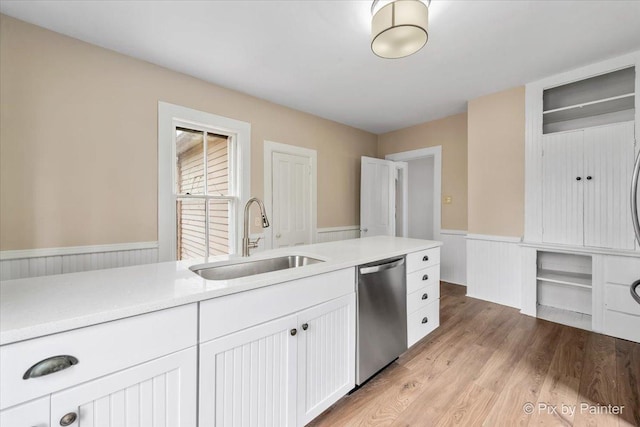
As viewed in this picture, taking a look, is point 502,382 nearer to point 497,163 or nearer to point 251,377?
point 251,377

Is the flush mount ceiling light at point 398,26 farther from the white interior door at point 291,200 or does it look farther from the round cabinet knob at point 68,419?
the round cabinet knob at point 68,419

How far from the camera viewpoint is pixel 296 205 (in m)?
3.83

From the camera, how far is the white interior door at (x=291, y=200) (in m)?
3.58

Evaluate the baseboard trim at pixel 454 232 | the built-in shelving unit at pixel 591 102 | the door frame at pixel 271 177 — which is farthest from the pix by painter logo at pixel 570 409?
the door frame at pixel 271 177

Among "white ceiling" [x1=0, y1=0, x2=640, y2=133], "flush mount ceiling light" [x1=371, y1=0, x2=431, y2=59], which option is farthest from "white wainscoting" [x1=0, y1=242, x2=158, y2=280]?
"flush mount ceiling light" [x1=371, y1=0, x2=431, y2=59]

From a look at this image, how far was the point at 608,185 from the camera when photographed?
2.62 m

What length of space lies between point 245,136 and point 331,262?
2.29m

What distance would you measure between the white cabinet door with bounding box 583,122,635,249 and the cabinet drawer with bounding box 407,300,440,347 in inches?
73.3

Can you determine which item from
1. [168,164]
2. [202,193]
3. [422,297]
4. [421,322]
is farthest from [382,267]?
[168,164]

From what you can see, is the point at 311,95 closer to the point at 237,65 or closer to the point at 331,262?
the point at 237,65

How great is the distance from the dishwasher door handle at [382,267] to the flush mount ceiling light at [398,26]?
1582 mm

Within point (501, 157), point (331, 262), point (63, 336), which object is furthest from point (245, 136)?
point (501, 157)

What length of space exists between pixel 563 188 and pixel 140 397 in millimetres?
3978

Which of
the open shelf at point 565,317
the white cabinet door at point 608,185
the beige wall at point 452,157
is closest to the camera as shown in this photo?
the white cabinet door at point 608,185
